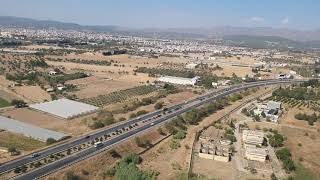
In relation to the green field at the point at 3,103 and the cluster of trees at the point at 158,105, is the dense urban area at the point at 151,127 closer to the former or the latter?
the cluster of trees at the point at 158,105

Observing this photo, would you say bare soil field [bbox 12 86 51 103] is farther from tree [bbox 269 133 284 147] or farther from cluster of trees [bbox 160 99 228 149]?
tree [bbox 269 133 284 147]

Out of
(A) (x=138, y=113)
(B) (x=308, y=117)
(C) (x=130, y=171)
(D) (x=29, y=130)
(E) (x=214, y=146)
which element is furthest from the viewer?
(B) (x=308, y=117)

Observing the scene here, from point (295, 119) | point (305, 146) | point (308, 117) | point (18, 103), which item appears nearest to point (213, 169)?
point (305, 146)

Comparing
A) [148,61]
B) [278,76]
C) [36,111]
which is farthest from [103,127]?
[148,61]

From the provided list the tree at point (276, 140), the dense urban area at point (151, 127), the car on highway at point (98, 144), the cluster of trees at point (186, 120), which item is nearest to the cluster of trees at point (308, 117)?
the dense urban area at point (151, 127)

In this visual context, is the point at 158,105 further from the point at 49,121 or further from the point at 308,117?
the point at 308,117

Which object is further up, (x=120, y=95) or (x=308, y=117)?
(x=308, y=117)
